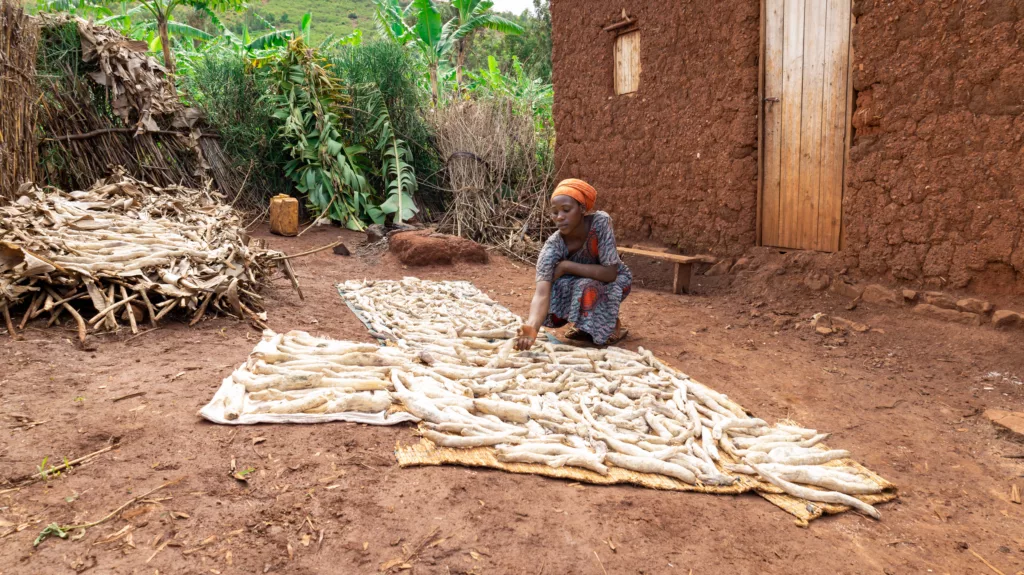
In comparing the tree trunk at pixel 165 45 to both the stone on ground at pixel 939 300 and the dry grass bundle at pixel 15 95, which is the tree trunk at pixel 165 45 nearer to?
the dry grass bundle at pixel 15 95

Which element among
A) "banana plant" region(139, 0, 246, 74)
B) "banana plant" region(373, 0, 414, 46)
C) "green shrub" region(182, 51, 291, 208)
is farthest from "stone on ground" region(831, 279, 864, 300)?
"banana plant" region(373, 0, 414, 46)

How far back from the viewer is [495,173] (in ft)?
26.6

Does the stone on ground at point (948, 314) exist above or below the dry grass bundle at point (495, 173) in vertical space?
below

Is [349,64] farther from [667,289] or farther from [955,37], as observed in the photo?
[955,37]

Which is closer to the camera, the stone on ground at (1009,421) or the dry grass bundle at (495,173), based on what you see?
the stone on ground at (1009,421)

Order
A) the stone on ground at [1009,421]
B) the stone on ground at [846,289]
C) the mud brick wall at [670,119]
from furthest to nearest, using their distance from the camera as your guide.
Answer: the mud brick wall at [670,119], the stone on ground at [846,289], the stone on ground at [1009,421]

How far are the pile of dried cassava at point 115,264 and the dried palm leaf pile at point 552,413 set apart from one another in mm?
895

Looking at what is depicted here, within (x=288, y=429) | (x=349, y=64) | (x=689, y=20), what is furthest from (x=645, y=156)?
(x=349, y=64)

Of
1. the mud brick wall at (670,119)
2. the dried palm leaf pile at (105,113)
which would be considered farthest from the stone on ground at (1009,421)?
the dried palm leaf pile at (105,113)

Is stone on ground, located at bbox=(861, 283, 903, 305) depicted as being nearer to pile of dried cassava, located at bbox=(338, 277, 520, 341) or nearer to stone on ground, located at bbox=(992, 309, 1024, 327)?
stone on ground, located at bbox=(992, 309, 1024, 327)

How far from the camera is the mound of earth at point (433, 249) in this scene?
6.60 m

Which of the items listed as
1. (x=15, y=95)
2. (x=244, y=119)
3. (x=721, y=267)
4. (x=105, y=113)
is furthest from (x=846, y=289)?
(x=244, y=119)

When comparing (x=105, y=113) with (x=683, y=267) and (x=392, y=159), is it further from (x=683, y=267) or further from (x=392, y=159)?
(x=683, y=267)

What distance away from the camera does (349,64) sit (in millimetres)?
9172
